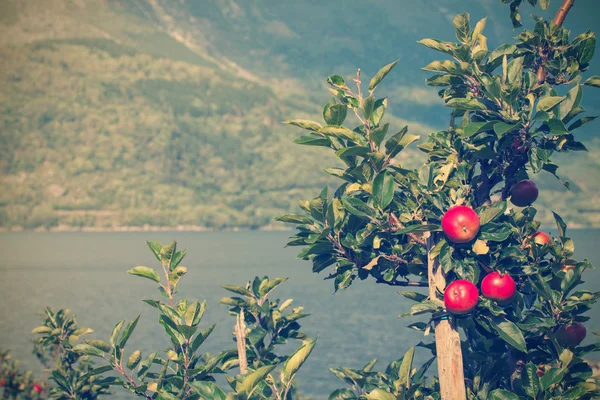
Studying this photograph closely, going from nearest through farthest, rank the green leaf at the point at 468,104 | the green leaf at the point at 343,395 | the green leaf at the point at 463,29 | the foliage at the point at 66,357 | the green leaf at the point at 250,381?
the green leaf at the point at 250,381
the green leaf at the point at 468,104
the green leaf at the point at 463,29
the green leaf at the point at 343,395
the foliage at the point at 66,357

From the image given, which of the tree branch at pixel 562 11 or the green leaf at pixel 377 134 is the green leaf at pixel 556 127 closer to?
the tree branch at pixel 562 11

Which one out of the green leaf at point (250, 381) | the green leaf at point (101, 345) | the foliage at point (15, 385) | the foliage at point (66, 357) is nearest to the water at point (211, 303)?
the foliage at point (15, 385)

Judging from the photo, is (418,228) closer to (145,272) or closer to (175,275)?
(175,275)

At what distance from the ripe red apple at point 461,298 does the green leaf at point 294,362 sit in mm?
851

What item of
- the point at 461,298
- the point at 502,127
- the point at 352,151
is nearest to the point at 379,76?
the point at 352,151

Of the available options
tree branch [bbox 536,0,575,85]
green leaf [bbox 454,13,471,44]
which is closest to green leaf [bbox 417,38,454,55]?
green leaf [bbox 454,13,471,44]

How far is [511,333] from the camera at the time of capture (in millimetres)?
4281

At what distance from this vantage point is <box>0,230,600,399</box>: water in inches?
2478

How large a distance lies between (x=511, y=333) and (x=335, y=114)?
1720mm

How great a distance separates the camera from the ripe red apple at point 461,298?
4.15 meters

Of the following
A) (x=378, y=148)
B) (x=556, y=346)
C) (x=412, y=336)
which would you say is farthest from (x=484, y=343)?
(x=412, y=336)

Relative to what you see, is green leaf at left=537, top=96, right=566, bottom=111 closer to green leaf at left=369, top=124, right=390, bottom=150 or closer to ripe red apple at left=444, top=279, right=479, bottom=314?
green leaf at left=369, top=124, right=390, bottom=150

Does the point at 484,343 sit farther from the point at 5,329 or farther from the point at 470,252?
the point at 5,329

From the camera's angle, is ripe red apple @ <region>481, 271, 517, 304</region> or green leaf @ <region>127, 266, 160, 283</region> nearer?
ripe red apple @ <region>481, 271, 517, 304</region>
